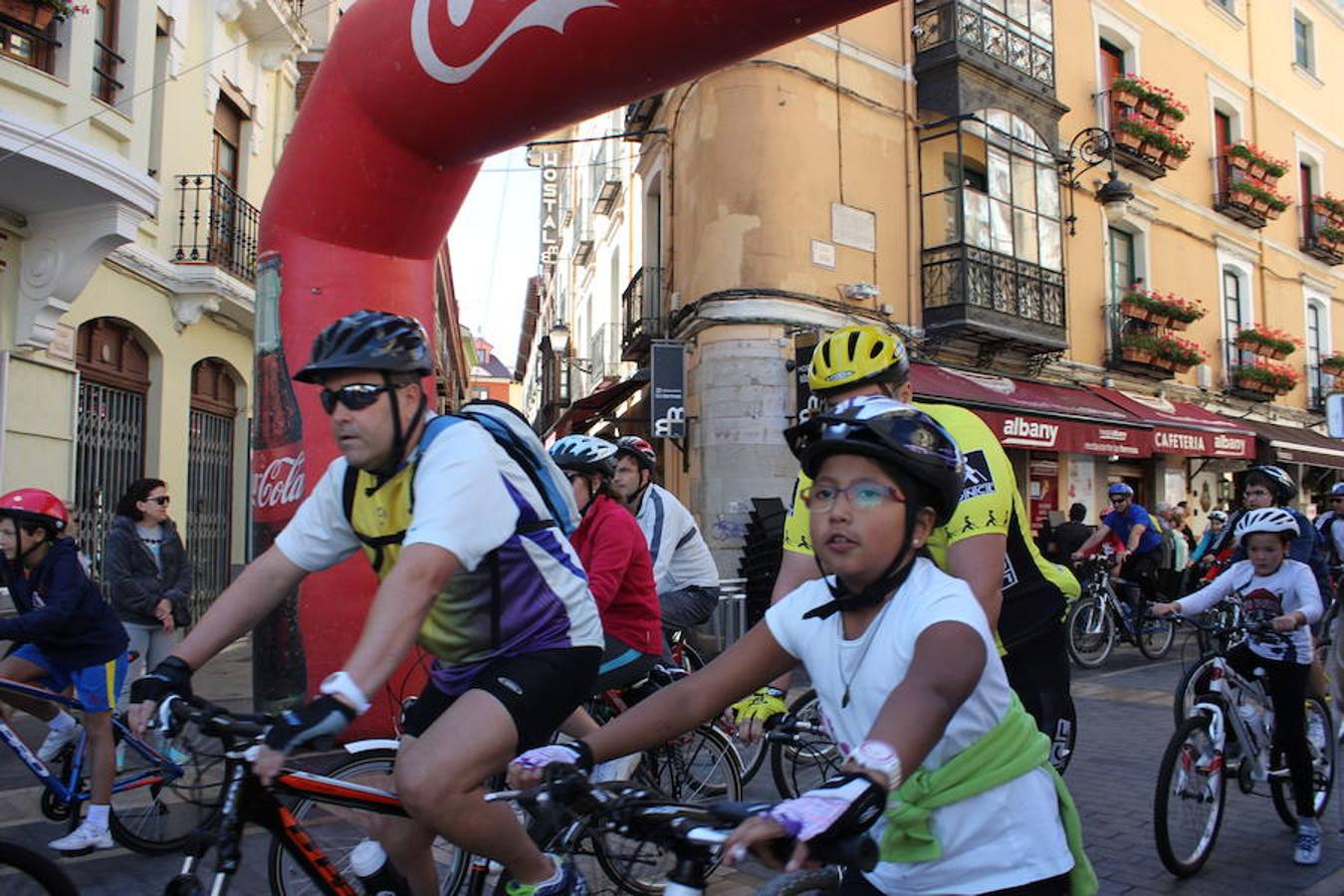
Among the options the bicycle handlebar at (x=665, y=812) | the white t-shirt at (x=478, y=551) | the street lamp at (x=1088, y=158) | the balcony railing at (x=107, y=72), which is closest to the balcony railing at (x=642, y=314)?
the street lamp at (x=1088, y=158)

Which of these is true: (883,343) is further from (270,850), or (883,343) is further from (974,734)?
(270,850)

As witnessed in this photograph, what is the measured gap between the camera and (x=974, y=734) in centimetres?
179

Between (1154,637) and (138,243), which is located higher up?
(138,243)

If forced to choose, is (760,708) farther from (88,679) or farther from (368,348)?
(88,679)

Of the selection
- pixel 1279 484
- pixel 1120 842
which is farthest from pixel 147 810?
pixel 1279 484

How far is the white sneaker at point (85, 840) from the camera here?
4195mm

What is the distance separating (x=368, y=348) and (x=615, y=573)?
6.75 ft

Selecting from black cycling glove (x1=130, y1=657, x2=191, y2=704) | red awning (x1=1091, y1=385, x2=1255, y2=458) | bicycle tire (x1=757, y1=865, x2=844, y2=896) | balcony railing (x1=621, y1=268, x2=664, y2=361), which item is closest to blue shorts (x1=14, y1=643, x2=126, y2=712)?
black cycling glove (x1=130, y1=657, x2=191, y2=704)

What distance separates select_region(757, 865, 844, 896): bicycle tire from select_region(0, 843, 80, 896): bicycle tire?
70.2 inches

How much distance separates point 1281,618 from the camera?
4645 mm

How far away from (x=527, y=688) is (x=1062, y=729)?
170 centimetres

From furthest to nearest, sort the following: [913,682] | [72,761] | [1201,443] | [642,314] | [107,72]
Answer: [1201,443]
[642,314]
[107,72]
[72,761]
[913,682]

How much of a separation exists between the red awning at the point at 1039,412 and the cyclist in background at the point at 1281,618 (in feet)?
27.4

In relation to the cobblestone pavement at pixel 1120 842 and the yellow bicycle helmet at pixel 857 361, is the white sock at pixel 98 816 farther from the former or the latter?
the yellow bicycle helmet at pixel 857 361
